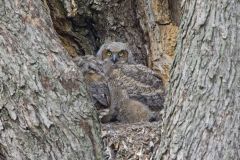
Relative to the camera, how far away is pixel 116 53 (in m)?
5.34

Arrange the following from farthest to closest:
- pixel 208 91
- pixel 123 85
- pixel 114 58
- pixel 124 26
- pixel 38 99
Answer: pixel 124 26 < pixel 114 58 < pixel 123 85 < pixel 38 99 < pixel 208 91

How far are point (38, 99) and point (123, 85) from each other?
5.22 ft

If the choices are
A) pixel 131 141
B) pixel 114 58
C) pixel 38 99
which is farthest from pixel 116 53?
pixel 38 99

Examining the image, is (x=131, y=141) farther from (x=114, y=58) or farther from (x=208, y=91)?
(x=114, y=58)

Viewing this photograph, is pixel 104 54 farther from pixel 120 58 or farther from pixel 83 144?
pixel 83 144

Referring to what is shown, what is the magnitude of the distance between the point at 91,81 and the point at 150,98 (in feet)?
1.83

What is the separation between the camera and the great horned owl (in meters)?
4.55

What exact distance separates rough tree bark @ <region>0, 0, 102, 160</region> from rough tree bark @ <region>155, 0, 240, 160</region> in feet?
1.43

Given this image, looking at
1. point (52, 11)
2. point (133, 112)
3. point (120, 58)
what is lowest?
point (133, 112)

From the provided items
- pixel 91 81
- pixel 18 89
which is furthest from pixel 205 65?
pixel 91 81

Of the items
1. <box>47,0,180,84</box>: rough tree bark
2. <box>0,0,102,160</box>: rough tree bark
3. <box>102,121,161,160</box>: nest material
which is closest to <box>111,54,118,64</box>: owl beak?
<box>47,0,180,84</box>: rough tree bark

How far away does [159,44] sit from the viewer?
530 centimetres

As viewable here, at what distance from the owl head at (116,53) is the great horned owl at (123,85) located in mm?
90

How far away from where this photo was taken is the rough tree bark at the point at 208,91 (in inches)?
114
